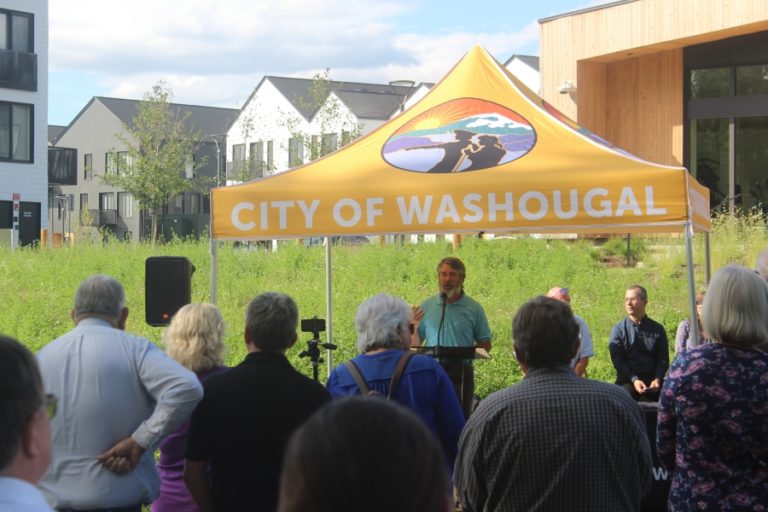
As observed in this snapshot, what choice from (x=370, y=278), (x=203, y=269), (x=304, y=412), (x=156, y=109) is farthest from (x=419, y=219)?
(x=156, y=109)

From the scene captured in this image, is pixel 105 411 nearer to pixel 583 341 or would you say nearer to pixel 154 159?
pixel 583 341

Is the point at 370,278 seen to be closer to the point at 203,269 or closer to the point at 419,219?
the point at 203,269

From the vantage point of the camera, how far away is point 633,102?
22.2m

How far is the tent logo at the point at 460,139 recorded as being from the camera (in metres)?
6.96

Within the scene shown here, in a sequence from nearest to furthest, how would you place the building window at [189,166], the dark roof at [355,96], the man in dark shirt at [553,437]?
the man in dark shirt at [553,437] < the building window at [189,166] < the dark roof at [355,96]

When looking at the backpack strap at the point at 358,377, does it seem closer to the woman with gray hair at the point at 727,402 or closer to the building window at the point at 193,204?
the woman with gray hair at the point at 727,402

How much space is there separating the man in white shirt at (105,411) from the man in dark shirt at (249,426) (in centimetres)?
19

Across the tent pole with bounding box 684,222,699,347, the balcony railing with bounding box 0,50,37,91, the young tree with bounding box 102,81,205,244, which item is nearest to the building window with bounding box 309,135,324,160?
the young tree with bounding box 102,81,205,244

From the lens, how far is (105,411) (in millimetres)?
4172

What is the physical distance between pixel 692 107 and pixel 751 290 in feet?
63.2

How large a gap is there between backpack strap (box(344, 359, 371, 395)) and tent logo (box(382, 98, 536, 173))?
2878 millimetres

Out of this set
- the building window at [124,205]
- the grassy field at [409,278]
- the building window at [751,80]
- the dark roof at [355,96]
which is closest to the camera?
the grassy field at [409,278]

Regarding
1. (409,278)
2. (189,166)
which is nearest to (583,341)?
(409,278)

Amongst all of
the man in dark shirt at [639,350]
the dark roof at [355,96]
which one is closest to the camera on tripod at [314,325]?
the man in dark shirt at [639,350]
